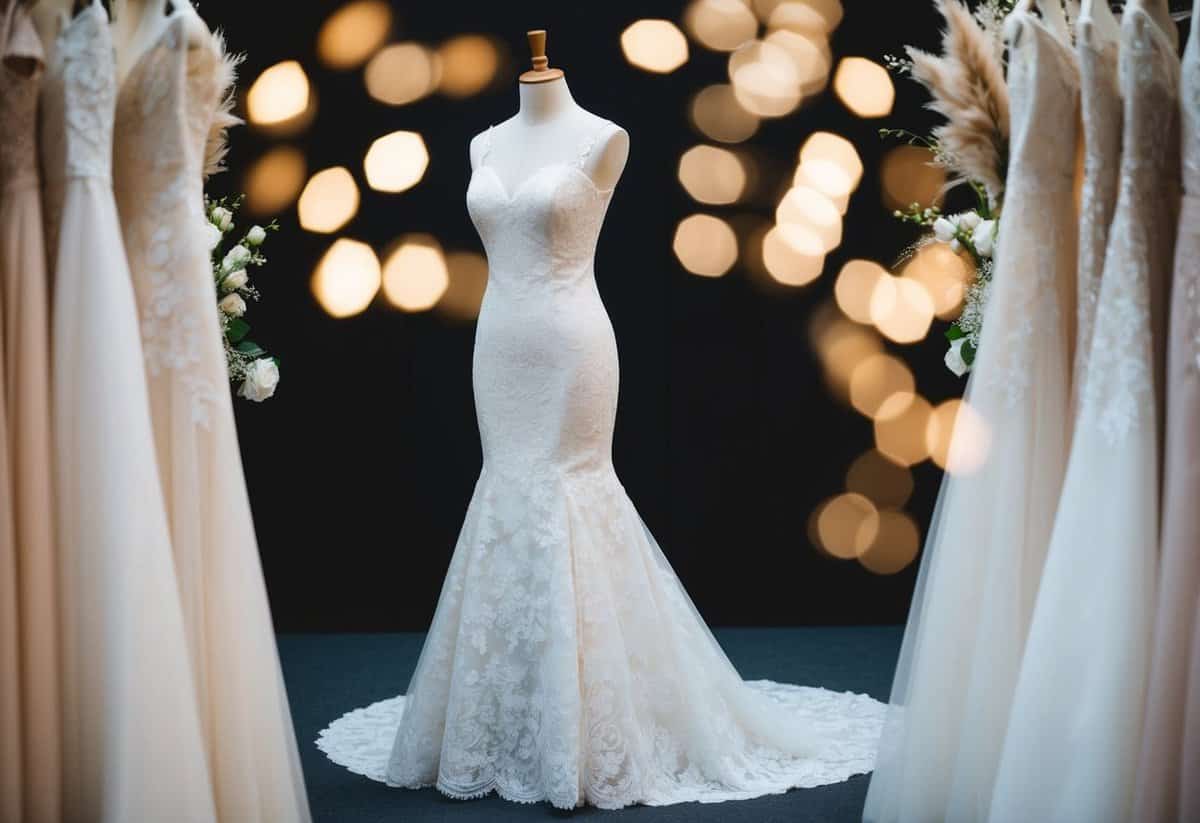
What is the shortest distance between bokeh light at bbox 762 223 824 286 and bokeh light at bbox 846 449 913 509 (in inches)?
29.0

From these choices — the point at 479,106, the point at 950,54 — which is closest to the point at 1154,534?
the point at 950,54

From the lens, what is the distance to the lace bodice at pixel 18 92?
6.73ft

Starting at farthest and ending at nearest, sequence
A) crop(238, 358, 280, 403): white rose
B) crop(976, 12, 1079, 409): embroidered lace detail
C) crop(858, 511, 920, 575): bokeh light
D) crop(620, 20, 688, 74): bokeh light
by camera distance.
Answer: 1. crop(858, 511, 920, 575): bokeh light
2. crop(620, 20, 688, 74): bokeh light
3. crop(238, 358, 280, 403): white rose
4. crop(976, 12, 1079, 409): embroidered lace detail

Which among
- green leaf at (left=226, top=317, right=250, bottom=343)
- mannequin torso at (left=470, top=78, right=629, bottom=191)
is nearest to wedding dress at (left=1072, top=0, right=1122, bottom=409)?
mannequin torso at (left=470, top=78, right=629, bottom=191)

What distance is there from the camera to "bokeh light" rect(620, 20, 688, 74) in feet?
16.3

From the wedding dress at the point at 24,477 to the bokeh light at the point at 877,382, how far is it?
3547 mm

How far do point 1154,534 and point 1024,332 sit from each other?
1.53ft

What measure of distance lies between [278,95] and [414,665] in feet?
7.17

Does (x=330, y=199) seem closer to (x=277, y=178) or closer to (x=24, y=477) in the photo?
(x=277, y=178)

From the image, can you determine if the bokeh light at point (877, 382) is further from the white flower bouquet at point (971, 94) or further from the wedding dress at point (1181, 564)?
the wedding dress at point (1181, 564)

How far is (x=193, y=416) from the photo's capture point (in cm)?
225

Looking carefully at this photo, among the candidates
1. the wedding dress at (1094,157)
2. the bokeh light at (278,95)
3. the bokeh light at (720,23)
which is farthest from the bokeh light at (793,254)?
the wedding dress at (1094,157)

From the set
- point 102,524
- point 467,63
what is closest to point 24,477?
point 102,524

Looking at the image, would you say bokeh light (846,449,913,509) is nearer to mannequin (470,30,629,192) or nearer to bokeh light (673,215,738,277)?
bokeh light (673,215,738,277)
